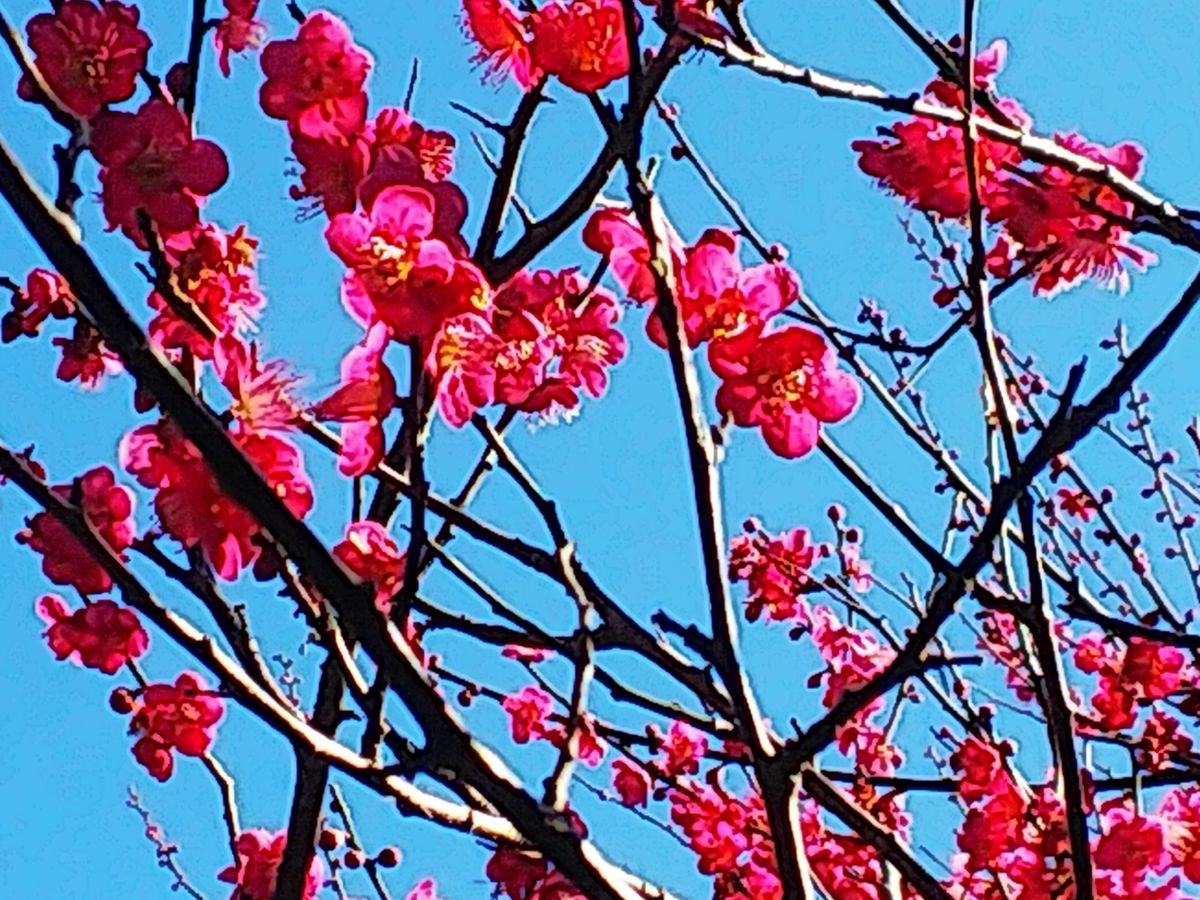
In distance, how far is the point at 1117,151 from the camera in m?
2.59

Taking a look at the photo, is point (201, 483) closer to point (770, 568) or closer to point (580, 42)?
point (580, 42)

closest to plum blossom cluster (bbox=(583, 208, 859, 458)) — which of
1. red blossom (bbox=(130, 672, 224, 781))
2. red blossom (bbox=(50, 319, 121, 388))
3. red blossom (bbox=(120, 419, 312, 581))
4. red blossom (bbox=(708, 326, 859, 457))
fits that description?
red blossom (bbox=(708, 326, 859, 457))

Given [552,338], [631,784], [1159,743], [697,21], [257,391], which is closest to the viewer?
[257,391]

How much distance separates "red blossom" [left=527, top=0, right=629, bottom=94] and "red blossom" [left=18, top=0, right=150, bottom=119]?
1.79 ft

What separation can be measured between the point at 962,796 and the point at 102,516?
1679 mm

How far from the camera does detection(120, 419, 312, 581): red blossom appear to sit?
1770 mm

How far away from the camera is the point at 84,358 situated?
2.23m

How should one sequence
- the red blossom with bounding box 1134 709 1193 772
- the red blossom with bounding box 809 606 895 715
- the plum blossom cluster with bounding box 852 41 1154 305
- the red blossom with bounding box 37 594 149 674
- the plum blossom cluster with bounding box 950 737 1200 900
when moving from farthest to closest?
the red blossom with bounding box 809 606 895 715
the red blossom with bounding box 1134 709 1193 772
the plum blossom cluster with bounding box 950 737 1200 900
the plum blossom cluster with bounding box 852 41 1154 305
the red blossom with bounding box 37 594 149 674

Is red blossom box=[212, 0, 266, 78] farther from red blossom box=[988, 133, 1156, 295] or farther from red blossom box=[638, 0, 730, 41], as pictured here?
red blossom box=[988, 133, 1156, 295]

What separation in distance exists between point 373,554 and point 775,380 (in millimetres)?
534

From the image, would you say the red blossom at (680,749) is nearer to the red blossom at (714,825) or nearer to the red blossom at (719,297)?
the red blossom at (714,825)

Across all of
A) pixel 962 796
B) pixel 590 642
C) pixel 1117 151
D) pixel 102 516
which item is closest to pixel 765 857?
pixel 962 796

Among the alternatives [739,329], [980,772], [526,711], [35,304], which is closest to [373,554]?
[739,329]

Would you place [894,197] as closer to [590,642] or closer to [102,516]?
[590,642]
